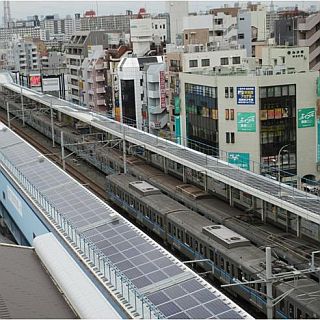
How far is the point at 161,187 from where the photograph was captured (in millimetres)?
22203

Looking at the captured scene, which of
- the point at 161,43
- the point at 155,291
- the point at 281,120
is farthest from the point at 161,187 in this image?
the point at 161,43

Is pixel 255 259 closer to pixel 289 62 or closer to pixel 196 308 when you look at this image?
pixel 196 308

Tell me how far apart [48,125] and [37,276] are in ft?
83.1

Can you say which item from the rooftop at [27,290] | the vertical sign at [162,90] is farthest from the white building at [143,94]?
the rooftop at [27,290]

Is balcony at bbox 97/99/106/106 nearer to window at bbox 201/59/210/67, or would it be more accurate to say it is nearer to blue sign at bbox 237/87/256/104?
window at bbox 201/59/210/67

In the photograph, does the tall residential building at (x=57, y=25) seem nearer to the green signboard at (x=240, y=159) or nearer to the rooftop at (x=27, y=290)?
the green signboard at (x=240, y=159)

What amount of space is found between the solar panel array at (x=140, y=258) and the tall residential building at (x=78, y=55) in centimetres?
3689

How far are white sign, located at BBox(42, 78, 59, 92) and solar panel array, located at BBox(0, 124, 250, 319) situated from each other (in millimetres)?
33559

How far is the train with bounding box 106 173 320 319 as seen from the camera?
12297 millimetres

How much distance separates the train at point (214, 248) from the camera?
12.3 meters

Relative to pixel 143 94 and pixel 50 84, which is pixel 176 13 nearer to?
pixel 50 84

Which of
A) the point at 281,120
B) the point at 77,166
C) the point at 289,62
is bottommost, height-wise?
the point at 77,166

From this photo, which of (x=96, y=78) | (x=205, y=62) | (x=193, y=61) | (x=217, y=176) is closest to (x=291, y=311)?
(x=217, y=176)

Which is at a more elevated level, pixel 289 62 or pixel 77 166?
pixel 289 62
